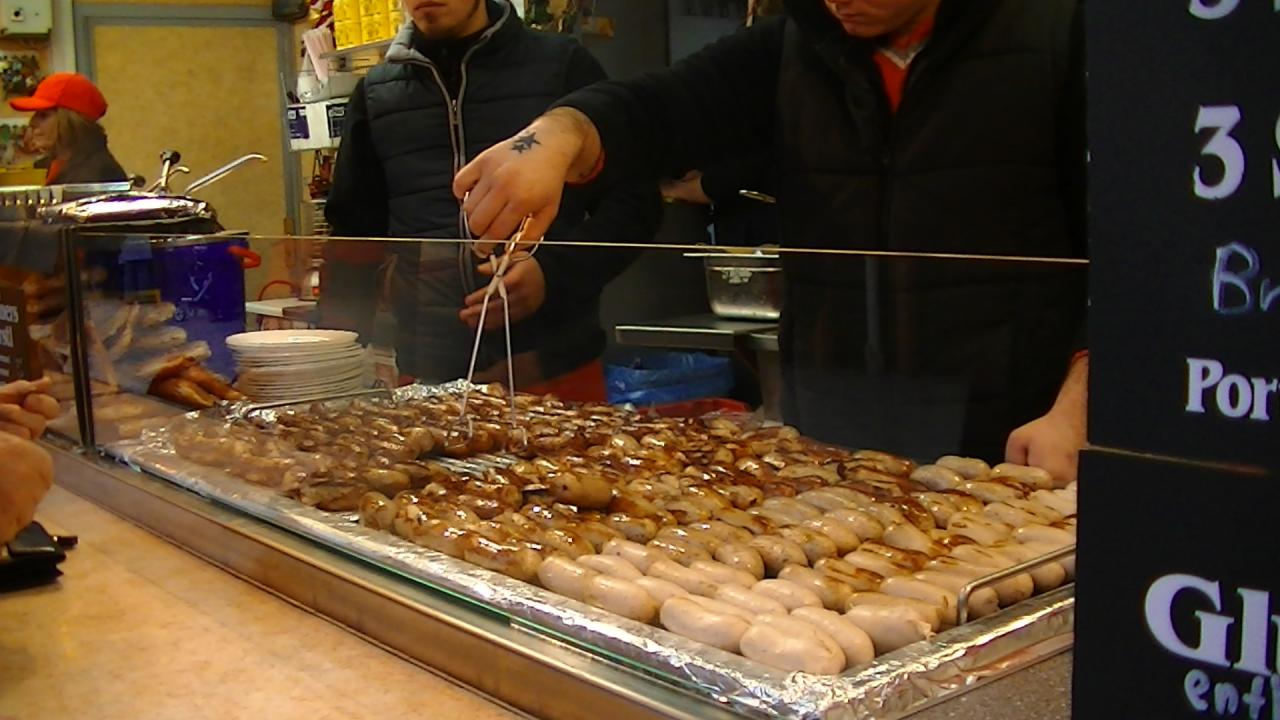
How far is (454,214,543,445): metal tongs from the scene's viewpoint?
166 cm

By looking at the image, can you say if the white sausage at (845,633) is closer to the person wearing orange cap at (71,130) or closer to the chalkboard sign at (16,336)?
Answer: the chalkboard sign at (16,336)

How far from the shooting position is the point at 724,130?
7.24 ft

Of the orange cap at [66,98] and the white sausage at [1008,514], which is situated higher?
the orange cap at [66,98]

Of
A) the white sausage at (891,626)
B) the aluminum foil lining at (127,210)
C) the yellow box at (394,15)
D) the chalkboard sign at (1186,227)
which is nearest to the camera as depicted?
the chalkboard sign at (1186,227)

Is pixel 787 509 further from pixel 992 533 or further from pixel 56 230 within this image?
pixel 56 230

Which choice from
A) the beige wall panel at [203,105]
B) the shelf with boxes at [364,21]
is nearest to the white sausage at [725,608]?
the shelf with boxes at [364,21]

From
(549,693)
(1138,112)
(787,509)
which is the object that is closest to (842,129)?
(787,509)

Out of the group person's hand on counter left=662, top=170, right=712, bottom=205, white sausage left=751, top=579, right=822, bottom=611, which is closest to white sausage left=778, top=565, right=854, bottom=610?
white sausage left=751, top=579, right=822, bottom=611

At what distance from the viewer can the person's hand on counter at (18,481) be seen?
125 cm

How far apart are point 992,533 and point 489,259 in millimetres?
786

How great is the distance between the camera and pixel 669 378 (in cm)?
174

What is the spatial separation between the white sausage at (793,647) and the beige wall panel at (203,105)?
623cm

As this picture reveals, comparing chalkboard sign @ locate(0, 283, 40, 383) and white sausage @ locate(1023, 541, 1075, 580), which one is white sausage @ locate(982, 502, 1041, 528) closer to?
white sausage @ locate(1023, 541, 1075, 580)

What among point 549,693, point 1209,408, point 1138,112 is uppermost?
point 1138,112
